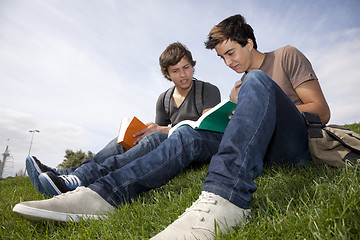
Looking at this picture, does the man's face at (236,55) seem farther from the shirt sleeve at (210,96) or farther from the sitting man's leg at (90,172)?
the sitting man's leg at (90,172)

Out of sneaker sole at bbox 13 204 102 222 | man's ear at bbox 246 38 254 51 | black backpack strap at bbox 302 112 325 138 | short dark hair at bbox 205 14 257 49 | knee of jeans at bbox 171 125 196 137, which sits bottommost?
sneaker sole at bbox 13 204 102 222

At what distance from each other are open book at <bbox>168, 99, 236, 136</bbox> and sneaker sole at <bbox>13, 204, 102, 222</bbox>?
1.19 metres

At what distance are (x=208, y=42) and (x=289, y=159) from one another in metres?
1.93

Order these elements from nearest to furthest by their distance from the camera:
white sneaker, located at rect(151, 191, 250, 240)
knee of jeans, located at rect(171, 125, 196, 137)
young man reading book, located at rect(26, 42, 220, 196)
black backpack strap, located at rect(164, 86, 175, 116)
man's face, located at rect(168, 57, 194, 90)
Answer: white sneaker, located at rect(151, 191, 250, 240), knee of jeans, located at rect(171, 125, 196, 137), young man reading book, located at rect(26, 42, 220, 196), man's face, located at rect(168, 57, 194, 90), black backpack strap, located at rect(164, 86, 175, 116)

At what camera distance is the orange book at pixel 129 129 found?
2.98m

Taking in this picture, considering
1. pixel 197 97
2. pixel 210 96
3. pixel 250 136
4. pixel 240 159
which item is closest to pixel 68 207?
pixel 240 159

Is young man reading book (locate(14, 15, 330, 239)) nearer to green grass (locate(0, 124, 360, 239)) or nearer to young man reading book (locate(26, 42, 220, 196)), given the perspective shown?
green grass (locate(0, 124, 360, 239))

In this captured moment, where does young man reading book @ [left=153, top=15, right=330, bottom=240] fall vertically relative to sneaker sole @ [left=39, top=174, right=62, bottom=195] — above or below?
above

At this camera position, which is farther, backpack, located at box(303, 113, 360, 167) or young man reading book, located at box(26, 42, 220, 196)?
young man reading book, located at box(26, 42, 220, 196)

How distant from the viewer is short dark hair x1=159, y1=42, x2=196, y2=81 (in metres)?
4.06

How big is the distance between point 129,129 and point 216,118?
122 cm

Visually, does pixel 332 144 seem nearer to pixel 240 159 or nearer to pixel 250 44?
pixel 240 159

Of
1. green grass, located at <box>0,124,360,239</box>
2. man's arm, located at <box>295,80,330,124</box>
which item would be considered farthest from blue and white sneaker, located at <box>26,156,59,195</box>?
man's arm, located at <box>295,80,330,124</box>

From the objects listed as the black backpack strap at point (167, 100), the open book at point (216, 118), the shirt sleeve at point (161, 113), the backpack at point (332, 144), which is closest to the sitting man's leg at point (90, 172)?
Answer: the open book at point (216, 118)
